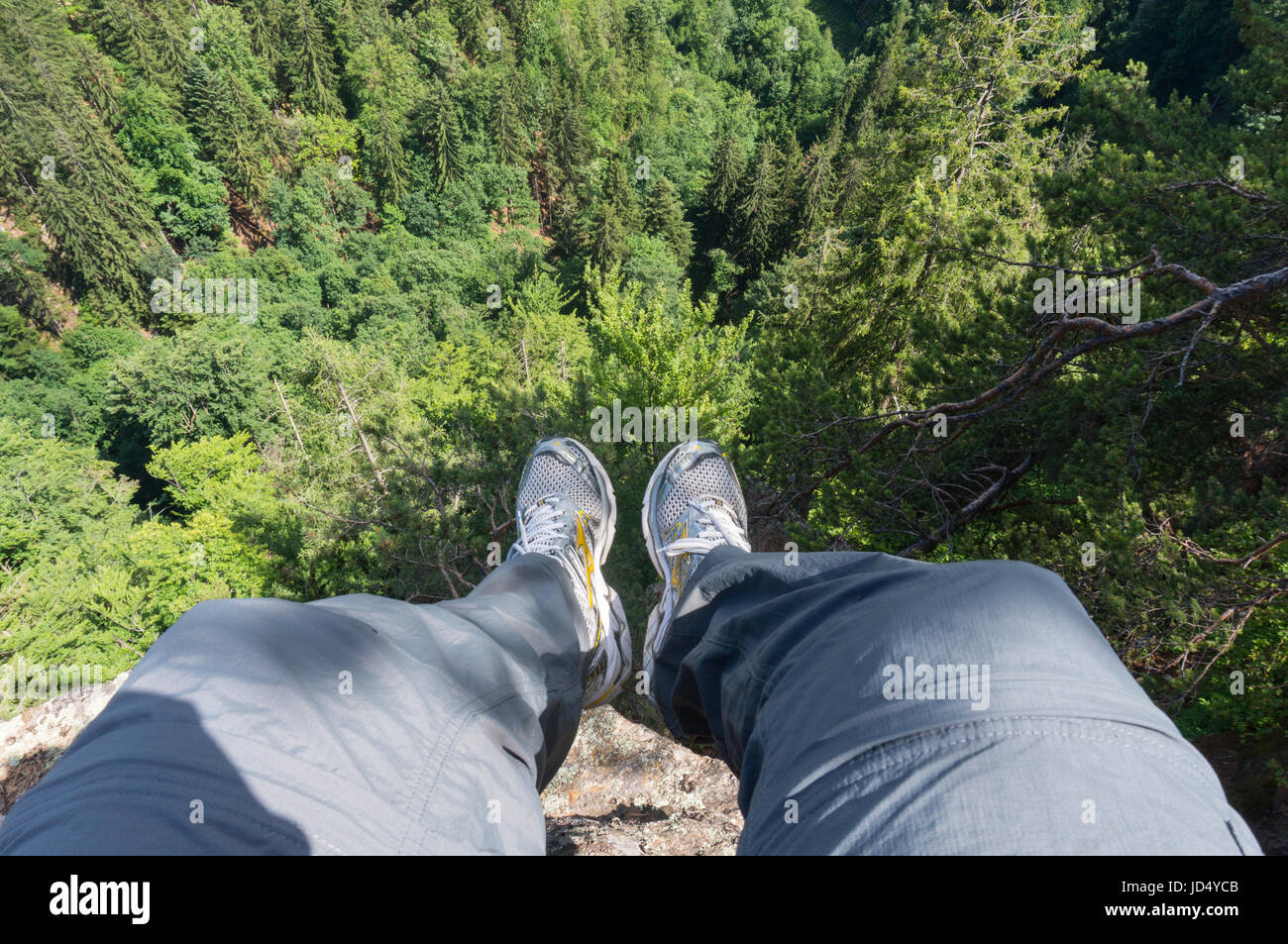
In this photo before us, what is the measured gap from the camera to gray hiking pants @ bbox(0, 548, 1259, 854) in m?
0.87

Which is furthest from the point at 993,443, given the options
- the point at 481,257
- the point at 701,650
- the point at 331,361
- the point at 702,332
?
the point at 481,257

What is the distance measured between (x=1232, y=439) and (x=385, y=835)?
18.9 feet

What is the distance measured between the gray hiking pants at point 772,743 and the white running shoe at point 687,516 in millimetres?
1658

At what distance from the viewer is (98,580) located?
1753cm

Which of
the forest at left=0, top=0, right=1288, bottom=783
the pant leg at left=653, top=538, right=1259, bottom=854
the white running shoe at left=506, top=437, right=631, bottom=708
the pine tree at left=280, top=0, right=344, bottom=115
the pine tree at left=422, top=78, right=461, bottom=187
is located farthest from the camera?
the pine tree at left=280, top=0, right=344, bottom=115

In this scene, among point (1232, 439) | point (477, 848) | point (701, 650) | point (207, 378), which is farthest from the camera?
point (207, 378)

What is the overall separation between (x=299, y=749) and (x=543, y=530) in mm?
2692

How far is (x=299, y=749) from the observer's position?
108 cm

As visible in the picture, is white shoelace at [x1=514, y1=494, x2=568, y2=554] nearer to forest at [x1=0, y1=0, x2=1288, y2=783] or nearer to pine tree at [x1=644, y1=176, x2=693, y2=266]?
forest at [x1=0, y1=0, x2=1288, y2=783]

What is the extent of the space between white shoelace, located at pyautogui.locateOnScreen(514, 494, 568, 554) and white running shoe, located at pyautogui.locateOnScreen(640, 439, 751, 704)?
71cm

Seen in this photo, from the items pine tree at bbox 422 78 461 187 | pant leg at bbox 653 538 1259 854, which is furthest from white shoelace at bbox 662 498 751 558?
pine tree at bbox 422 78 461 187

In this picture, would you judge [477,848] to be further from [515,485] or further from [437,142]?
[437,142]

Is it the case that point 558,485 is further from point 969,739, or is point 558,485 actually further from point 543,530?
point 969,739

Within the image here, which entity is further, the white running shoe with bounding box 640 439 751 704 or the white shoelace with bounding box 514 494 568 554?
the white shoelace with bounding box 514 494 568 554
